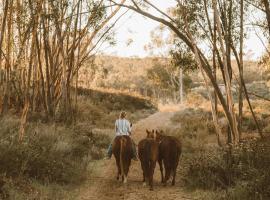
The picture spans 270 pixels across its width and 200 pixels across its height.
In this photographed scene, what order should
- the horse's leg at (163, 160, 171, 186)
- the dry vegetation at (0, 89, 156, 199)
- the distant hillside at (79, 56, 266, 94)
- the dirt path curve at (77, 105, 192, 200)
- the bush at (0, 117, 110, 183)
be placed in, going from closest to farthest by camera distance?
1. the dry vegetation at (0, 89, 156, 199)
2. the bush at (0, 117, 110, 183)
3. the dirt path curve at (77, 105, 192, 200)
4. the horse's leg at (163, 160, 171, 186)
5. the distant hillside at (79, 56, 266, 94)

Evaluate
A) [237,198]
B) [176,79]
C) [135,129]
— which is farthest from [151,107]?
[237,198]

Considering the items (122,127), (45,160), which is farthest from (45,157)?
(122,127)

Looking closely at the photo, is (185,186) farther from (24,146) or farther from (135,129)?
(135,129)

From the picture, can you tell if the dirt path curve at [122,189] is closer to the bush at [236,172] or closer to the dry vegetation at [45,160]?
the dry vegetation at [45,160]

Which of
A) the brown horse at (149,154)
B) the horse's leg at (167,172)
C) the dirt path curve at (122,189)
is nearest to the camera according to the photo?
the dirt path curve at (122,189)

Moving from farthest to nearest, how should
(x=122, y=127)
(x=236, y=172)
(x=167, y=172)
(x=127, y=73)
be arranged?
(x=127, y=73), (x=122, y=127), (x=167, y=172), (x=236, y=172)

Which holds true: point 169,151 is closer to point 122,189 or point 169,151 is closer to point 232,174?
point 122,189

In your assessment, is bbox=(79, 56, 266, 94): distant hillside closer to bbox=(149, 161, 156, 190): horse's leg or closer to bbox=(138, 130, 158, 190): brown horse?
bbox=(138, 130, 158, 190): brown horse

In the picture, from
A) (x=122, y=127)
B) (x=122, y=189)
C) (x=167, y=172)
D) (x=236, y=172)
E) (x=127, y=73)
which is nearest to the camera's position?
(x=236, y=172)

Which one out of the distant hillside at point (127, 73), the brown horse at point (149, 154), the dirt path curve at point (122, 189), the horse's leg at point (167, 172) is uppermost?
the distant hillside at point (127, 73)

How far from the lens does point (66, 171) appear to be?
36.8 ft

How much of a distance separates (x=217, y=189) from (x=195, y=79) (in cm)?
9579

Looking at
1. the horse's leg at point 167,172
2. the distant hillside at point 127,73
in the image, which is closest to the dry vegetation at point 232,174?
the horse's leg at point 167,172

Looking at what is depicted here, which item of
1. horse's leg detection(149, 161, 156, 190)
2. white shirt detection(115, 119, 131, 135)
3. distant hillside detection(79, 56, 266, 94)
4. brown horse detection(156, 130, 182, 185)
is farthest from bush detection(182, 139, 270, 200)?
distant hillside detection(79, 56, 266, 94)
